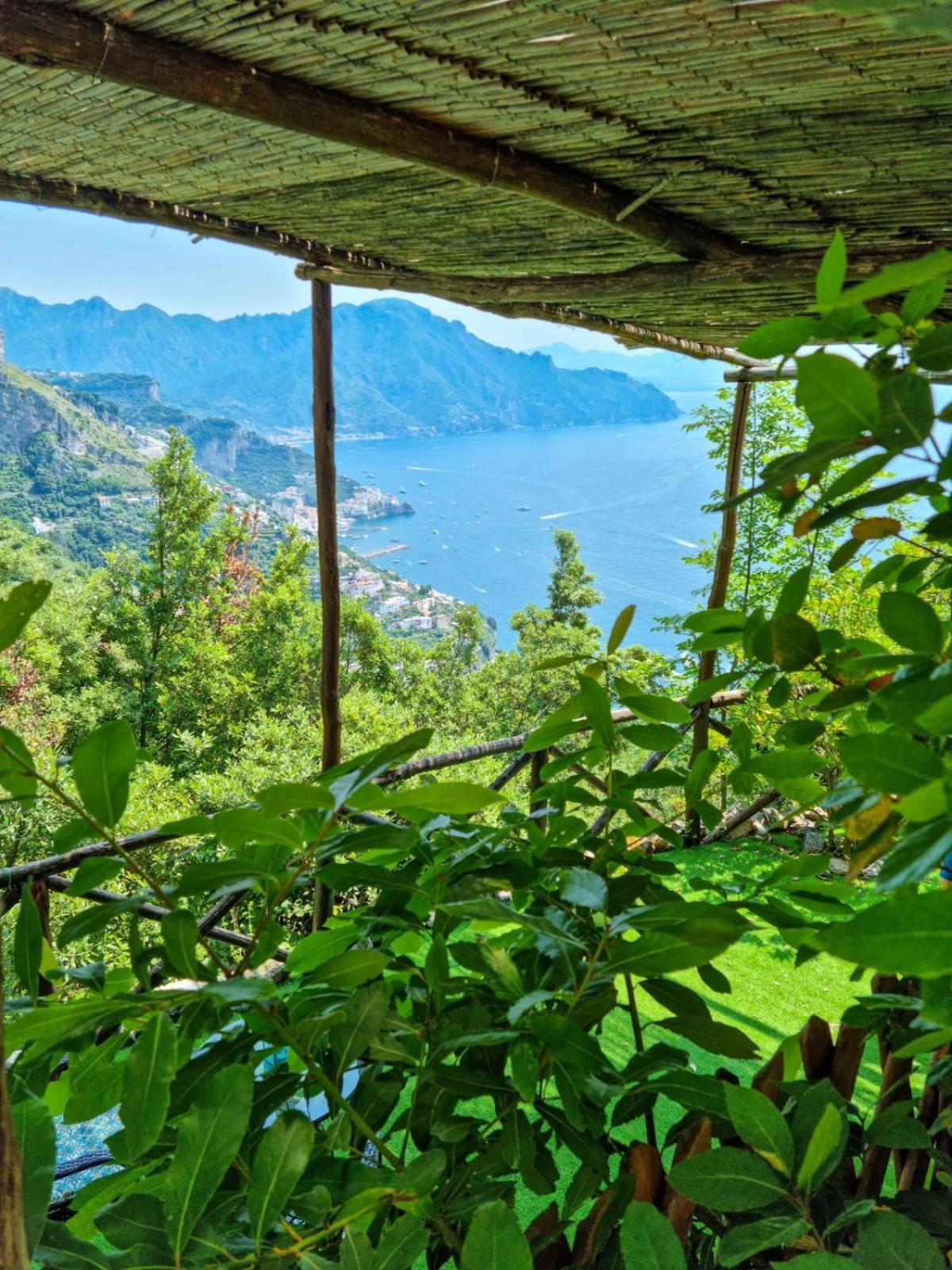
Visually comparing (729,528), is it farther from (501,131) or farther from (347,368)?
(347,368)

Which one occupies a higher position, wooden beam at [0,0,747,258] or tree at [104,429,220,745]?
wooden beam at [0,0,747,258]

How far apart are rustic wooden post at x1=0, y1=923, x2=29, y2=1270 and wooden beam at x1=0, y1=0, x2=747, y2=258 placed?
1.67 m

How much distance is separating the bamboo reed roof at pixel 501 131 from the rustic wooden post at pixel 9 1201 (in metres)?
1.09

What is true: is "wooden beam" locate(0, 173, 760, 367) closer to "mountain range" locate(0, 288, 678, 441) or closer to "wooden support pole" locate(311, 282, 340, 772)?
"wooden support pole" locate(311, 282, 340, 772)

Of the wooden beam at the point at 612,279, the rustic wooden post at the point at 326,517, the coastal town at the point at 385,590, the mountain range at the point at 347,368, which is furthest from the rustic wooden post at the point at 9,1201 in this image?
the mountain range at the point at 347,368

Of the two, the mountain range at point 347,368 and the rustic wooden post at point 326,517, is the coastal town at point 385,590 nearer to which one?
the mountain range at point 347,368

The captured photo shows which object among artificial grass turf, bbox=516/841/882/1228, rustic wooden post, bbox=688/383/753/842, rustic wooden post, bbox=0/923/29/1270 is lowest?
artificial grass turf, bbox=516/841/882/1228

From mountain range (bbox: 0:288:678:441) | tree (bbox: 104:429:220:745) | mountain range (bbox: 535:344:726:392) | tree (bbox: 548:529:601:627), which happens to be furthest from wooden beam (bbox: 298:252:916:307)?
mountain range (bbox: 535:344:726:392)

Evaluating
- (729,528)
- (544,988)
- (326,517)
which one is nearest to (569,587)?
(729,528)

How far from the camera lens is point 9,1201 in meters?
0.25

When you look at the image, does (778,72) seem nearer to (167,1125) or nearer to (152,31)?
(152,31)

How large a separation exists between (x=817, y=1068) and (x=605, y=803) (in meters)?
0.25

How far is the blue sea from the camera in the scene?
3072 centimetres

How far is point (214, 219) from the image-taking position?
2.55 m
